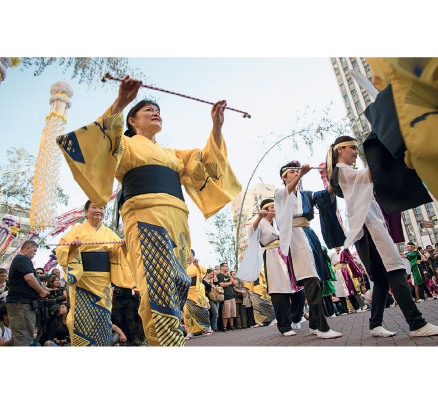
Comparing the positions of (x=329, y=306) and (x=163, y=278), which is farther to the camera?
(x=329, y=306)

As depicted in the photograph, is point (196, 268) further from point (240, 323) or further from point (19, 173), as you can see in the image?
point (19, 173)

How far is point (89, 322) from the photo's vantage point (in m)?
3.00

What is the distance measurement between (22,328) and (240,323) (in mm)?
5924

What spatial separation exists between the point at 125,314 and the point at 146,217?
448 cm

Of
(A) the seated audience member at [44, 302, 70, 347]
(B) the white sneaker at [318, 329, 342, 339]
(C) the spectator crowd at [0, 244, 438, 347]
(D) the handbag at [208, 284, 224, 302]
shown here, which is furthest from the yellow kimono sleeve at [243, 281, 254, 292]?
(B) the white sneaker at [318, 329, 342, 339]

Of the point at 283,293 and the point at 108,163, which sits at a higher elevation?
the point at 108,163

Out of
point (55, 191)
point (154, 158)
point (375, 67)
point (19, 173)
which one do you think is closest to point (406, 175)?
point (375, 67)

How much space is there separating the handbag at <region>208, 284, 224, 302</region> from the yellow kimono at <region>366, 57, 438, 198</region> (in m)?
7.20

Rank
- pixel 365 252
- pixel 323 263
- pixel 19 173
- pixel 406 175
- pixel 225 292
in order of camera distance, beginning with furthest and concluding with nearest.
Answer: pixel 19 173
pixel 225 292
pixel 323 263
pixel 365 252
pixel 406 175

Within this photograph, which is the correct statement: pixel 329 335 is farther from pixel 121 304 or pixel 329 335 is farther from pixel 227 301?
pixel 227 301

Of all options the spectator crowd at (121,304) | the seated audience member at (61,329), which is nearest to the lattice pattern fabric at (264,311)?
the spectator crowd at (121,304)

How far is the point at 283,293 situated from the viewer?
4074mm

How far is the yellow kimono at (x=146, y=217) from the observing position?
1.81 metres

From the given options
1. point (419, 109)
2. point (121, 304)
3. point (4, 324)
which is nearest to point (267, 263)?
point (121, 304)
